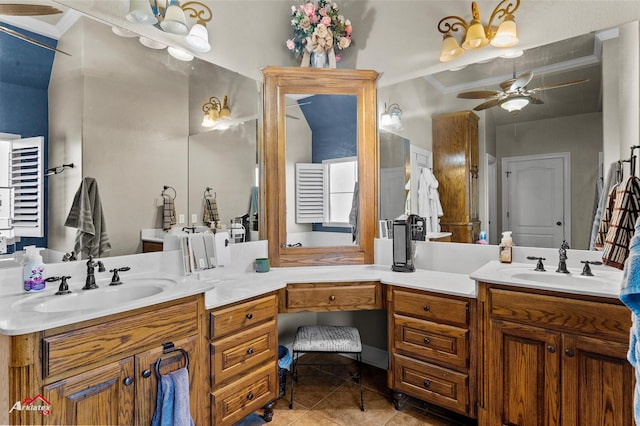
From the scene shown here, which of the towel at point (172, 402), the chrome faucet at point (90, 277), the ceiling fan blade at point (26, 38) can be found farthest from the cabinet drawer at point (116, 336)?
the ceiling fan blade at point (26, 38)

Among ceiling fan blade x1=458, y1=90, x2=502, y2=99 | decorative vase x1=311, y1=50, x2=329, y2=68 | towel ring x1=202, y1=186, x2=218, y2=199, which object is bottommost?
towel ring x1=202, y1=186, x2=218, y2=199

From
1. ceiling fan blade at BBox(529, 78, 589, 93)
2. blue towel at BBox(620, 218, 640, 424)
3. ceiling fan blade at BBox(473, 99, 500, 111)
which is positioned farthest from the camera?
ceiling fan blade at BBox(473, 99, 500, 111)

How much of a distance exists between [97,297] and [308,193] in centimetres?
146

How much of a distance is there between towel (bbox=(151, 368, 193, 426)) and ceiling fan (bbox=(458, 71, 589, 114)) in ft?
7.65

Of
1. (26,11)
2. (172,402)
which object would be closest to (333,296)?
(172,402)

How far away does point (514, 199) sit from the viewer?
219cm

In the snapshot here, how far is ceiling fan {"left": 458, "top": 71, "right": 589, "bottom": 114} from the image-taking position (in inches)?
83.7

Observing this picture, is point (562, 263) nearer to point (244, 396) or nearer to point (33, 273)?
point (244, 396)

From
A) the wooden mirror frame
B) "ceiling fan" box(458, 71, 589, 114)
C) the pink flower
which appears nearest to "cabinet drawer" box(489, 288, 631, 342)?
the wooden mirror frame

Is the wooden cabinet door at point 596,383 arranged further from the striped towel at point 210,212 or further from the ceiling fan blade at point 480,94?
the striped towel at point 210,212

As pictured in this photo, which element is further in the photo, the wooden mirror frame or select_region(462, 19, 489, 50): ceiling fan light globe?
the wooden mirror frame

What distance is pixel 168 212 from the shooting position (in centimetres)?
206

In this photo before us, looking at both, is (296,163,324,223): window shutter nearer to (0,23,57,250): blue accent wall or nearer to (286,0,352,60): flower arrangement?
(286,0,352,60): flower arrangement

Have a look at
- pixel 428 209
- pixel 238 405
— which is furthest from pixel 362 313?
pixel 238 405
